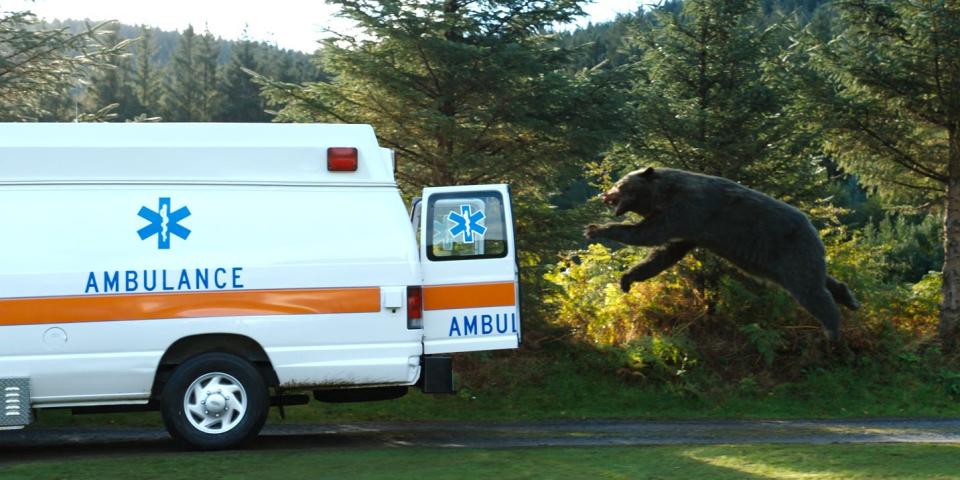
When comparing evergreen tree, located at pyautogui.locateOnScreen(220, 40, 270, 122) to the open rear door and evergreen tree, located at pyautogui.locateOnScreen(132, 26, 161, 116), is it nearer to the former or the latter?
evergreen tree, located at pyautogui.locateOnScreen(132, 26, 161, 116)

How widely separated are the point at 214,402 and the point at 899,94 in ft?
36.6

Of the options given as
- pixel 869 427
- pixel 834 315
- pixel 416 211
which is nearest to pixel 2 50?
pixel 416 211

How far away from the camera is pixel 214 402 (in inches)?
333

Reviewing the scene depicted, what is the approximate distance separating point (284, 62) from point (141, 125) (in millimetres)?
62649

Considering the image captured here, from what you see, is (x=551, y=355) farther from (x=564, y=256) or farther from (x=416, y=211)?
(x=416, y=211)

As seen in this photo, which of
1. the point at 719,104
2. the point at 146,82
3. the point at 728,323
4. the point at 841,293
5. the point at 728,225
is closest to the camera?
the point at 728,225

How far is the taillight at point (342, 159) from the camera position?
28.5ft

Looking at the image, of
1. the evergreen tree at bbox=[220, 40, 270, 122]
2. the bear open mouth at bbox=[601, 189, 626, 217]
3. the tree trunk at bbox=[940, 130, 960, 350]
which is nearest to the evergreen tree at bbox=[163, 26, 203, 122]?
the evergreen tree at bbox=[220, 40, 270, 122]

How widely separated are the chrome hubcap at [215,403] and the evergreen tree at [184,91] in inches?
2012

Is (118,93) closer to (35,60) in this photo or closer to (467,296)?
(35,60)

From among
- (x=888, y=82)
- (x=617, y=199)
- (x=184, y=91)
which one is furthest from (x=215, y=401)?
(x=184, y=91)

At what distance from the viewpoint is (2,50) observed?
47.2ft

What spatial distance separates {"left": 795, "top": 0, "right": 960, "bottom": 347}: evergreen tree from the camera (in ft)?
47.6

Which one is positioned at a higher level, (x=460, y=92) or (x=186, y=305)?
(x=460, y=92)
